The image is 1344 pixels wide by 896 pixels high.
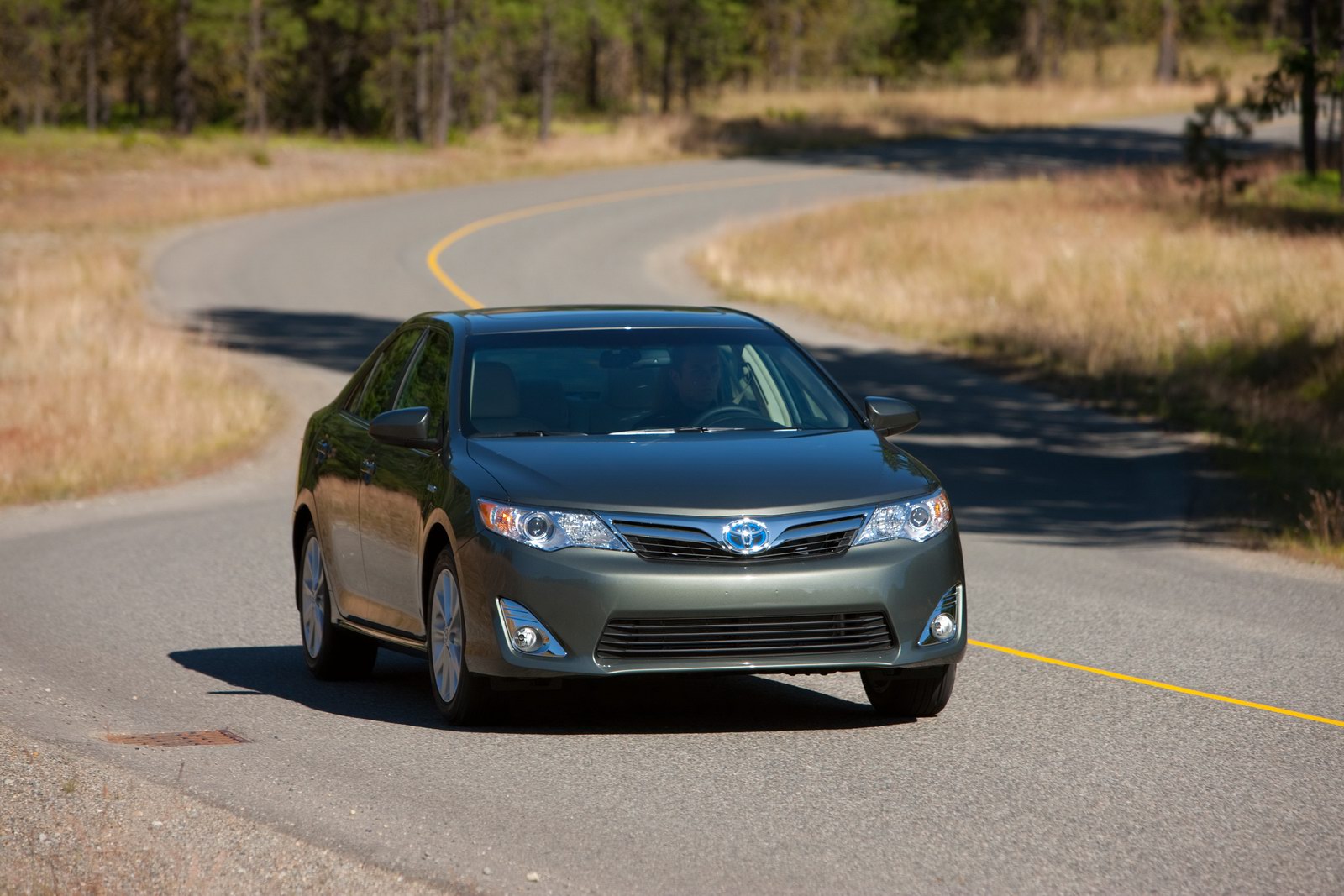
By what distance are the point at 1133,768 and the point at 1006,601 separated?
4344 millimetres

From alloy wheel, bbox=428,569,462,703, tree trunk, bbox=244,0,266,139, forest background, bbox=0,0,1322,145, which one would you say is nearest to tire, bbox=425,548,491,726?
alloy wheel, bbox=428,569,462,703

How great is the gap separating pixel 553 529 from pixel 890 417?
5.94 ft

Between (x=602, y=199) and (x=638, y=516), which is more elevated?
(x=638, y=516)

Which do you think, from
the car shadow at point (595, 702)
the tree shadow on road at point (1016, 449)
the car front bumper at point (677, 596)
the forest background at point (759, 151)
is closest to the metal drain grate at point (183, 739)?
the car shadow at point (595, 702)

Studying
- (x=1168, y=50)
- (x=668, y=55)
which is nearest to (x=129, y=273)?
(x=668, y=55)

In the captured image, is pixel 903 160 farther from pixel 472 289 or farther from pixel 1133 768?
pixel 1133 768

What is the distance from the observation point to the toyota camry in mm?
7016

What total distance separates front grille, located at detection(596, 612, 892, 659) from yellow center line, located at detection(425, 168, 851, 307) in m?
26.2

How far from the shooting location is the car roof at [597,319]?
851 cm

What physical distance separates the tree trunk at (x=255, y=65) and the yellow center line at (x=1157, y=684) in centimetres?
6921

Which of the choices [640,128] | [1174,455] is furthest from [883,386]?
[640,128]

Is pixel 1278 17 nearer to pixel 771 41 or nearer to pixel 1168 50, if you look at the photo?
pixel 771 41

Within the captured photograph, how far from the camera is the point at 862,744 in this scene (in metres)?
7.38

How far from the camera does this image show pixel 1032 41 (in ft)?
298
